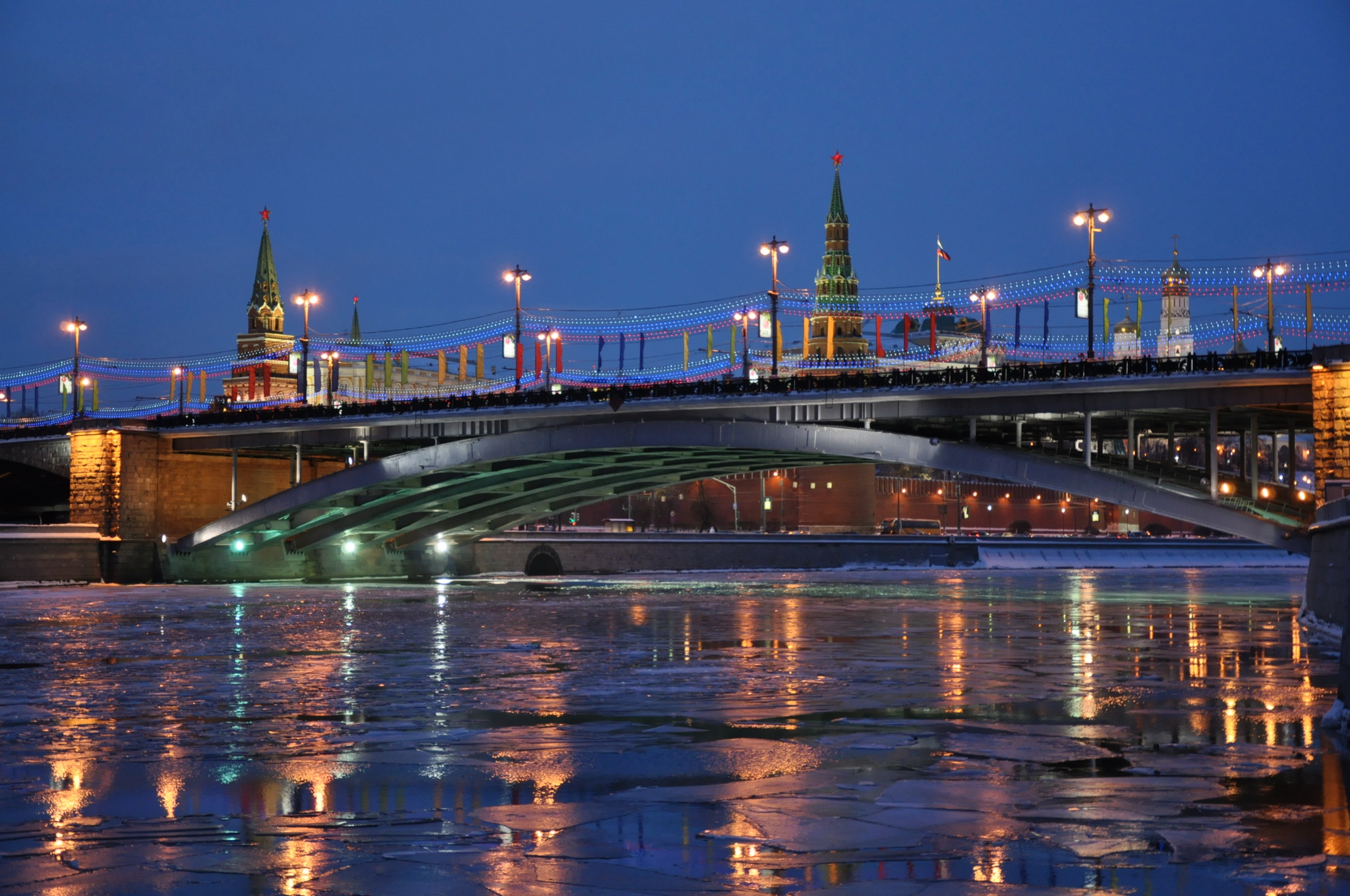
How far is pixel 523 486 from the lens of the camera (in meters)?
65.2

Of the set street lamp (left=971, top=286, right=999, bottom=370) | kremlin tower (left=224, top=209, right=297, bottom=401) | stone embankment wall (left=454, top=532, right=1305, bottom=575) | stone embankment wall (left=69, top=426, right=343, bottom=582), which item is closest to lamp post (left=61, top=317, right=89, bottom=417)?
stone embankment wall (left=69, top=426, right=343, bottom=582)

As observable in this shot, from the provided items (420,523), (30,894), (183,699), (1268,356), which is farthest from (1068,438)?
(30,894)

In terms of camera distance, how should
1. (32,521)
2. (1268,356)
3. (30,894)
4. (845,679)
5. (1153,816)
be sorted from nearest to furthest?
(30,894) → (1153,816) → (845,679) → (1268,356) → (32,521)

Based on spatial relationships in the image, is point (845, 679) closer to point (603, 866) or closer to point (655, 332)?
point (603, 866)

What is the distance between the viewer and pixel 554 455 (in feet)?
183

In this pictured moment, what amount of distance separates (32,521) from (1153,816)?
90636 mm

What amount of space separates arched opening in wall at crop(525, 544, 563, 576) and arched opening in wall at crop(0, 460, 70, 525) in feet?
91.7

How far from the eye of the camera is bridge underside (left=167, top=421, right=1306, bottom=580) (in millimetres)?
44094

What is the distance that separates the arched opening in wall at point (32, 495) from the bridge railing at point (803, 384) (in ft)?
71.4

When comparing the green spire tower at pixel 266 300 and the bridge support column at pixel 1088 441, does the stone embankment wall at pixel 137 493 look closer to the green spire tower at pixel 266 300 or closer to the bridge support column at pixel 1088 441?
the bridge support column at pixel 1088 441

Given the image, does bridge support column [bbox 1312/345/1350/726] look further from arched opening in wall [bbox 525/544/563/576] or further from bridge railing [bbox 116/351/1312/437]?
arched opening in wall [bbox 525/544/563/576]

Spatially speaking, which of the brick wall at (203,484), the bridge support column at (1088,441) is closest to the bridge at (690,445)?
the bridge support column at (1088,441)

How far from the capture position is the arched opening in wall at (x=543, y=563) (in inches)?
2977

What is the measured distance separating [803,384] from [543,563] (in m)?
29.7
